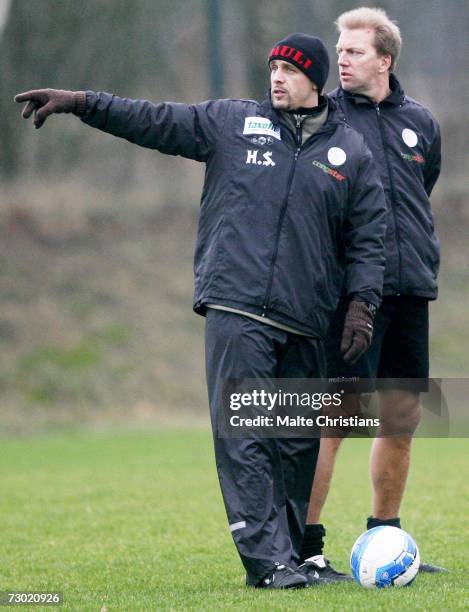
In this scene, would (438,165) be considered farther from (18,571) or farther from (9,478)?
(9,478)

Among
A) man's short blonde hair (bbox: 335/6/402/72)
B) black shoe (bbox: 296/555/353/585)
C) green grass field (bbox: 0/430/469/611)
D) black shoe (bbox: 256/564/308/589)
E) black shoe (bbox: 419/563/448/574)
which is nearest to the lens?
green grass field (bbox: 0/430/469/611)

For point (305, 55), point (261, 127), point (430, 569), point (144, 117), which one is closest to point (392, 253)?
point (261, 127)

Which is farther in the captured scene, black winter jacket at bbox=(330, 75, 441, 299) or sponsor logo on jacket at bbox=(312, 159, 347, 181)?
black winter jacket at bbox=(330, 75, 441, 299)

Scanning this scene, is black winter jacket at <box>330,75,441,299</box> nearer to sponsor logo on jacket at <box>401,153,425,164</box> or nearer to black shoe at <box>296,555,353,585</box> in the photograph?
sponsor logo on jacket at <box>401,153,425,164</box>

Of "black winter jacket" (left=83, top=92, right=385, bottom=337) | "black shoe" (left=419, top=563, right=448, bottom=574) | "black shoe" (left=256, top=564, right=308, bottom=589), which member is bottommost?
"black shoe" (left=419, top=563, right=448, bottom=574)

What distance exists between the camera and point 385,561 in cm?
456

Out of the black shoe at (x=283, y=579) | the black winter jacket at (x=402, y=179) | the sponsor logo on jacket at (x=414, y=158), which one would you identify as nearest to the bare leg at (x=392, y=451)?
the black winter jacket at (x=402, y=179)

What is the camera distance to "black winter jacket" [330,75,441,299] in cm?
532

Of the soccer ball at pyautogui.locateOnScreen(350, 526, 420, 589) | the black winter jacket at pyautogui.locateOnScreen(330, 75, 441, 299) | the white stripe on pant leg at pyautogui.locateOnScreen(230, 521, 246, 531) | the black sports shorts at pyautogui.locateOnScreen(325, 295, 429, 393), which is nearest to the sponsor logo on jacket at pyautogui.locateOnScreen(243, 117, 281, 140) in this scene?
the black winter jacket at pyautogui.locateOnScreen(330, 75, 441, 299)

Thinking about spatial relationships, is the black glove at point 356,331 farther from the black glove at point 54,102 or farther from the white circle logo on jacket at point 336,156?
the black glove at point 54,102

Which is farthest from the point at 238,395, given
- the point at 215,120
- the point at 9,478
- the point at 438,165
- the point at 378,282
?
the point at 9,478

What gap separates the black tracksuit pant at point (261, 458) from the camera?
15.2 ft

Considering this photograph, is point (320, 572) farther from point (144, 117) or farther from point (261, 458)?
point (144, 117)

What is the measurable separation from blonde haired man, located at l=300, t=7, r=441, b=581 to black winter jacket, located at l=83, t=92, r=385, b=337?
380mm
